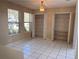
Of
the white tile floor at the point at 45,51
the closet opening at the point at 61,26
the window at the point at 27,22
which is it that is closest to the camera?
the white tile floor at the point at 45,51

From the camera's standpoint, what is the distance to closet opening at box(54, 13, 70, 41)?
6462 mm

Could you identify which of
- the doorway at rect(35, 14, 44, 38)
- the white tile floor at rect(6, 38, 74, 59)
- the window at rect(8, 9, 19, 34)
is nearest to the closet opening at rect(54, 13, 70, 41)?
the doorway at rect(35, 14, 44, 38)

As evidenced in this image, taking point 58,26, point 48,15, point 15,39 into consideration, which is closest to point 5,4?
point 15,39

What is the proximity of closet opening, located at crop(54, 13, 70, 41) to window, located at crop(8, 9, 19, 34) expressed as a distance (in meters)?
3.12

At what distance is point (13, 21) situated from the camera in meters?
5.45

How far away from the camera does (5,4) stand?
457 centimetres

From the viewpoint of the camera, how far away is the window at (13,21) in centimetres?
517

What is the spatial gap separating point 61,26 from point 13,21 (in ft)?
12.1

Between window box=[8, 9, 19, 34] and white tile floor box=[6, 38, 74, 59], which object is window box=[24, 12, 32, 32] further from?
white tile floor box=[6, 38, 74, 59]

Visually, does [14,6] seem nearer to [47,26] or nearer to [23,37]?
[23,37]

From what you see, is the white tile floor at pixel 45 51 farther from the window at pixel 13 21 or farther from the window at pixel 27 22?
the window at pixel 27 22

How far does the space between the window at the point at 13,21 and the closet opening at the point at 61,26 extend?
3.12m

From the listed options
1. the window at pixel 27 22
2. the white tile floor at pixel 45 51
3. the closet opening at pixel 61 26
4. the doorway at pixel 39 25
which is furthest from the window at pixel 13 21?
the closet opening at pixel 61 26

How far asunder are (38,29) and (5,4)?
12.3 ft
